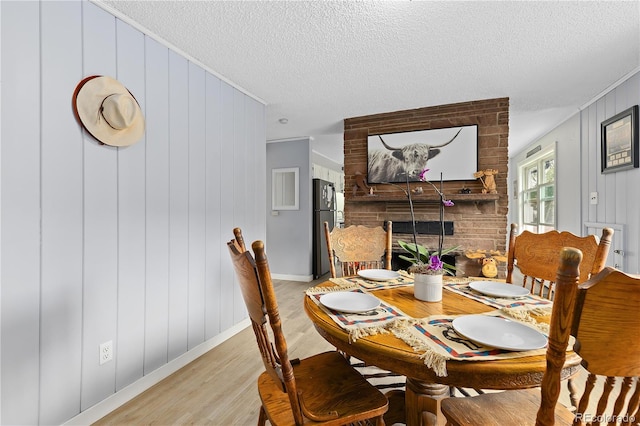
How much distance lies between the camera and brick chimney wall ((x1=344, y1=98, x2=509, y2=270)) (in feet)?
10.7

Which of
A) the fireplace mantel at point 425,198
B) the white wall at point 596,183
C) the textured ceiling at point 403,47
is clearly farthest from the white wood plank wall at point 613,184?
the fireplace mantel at point 425,198

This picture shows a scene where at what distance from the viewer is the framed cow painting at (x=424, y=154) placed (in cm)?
338

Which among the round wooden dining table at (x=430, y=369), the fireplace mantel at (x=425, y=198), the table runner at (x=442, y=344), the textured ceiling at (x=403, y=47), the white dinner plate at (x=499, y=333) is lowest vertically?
the round wooden dining table at (x=430, y=369)

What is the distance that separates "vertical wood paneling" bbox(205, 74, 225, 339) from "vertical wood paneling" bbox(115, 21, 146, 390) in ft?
1.94

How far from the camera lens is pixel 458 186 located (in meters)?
3.44

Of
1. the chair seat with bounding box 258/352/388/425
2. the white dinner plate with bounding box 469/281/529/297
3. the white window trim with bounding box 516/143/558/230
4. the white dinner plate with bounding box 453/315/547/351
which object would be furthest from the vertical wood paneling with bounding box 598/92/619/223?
the chair seat with bounding box 258/352/388/425

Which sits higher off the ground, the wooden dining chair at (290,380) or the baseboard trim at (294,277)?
the wooden dining chair at (290,380)

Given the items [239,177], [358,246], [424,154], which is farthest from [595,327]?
[424,154]

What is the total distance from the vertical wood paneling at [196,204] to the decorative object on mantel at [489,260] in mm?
2734

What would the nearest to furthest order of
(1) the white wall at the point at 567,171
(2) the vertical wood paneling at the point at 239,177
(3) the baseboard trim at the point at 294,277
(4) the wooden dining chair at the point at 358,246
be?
(4) the wooden dining chair at the point at 358,246
(2) the vertical wood paneling at the point at 239,177
(1) the white wall at the point at 567,171
(3) the baseboard trim at the point at 294,277

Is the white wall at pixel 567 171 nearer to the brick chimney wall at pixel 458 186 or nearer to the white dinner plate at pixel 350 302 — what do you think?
the brick chimney wall at pixel 458 186

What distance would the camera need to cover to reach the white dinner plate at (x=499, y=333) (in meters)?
0.80

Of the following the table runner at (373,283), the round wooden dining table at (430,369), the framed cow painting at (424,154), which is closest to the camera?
the round wooden dining table at (430,369)

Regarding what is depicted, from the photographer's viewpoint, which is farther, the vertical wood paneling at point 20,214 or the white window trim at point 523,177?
the white window trim at point 523,177
